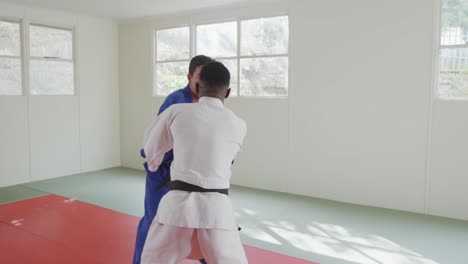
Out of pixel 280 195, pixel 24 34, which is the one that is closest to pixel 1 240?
pixel 280 195

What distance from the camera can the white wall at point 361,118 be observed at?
4754mm

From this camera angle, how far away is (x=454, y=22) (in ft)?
15.4

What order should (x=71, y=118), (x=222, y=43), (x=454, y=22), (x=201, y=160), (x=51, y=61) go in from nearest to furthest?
1. (x=201, y=160)
2. (x=454, y=22)
3. (x=222, y=43)
4. (x=51, y=61)
5. (x=71, y=118)

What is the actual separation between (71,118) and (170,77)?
186 centimetres

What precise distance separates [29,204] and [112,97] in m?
3.36

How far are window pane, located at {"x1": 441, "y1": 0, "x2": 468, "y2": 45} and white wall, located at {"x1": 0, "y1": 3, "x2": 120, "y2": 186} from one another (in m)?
5.65

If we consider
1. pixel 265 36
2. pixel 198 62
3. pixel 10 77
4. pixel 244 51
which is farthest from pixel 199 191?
pixel 10 77

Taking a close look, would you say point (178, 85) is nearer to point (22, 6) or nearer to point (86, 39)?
point (86, 39)

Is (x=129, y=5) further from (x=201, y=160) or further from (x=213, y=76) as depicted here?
(x=201, y=160)

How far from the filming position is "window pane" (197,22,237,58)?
21.3ft

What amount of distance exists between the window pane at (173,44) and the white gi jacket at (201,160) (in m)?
5.59

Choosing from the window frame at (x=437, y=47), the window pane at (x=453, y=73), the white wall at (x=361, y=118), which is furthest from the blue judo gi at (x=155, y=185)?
the window pane at (x=453, y=73)

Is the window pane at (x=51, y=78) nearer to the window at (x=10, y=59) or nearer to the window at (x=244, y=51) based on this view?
the window at (x=10, y=59)

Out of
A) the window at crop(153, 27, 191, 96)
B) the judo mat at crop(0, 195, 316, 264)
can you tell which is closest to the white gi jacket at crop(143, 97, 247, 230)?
the judo mat at crop(0, 195, 316, 264)
